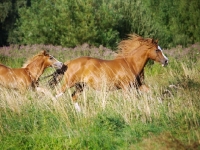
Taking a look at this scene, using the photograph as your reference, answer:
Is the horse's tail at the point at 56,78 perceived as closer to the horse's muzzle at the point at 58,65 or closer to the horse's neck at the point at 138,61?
the horse's muzzle at the point at 58,65

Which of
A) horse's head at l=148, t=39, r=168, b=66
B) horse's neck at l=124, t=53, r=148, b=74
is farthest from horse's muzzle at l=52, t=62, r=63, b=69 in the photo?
horse's head at l=148, t=39, r=168, b=66

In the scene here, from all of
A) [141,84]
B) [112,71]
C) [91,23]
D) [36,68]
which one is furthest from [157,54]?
[91,23]

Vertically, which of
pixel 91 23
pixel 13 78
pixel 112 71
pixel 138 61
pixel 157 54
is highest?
pixel 91 23

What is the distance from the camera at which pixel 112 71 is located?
10.9 metres

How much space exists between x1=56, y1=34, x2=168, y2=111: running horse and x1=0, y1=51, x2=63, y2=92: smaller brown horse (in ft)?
2.54

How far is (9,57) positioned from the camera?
20938 mm

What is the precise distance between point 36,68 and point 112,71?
9.06 feet

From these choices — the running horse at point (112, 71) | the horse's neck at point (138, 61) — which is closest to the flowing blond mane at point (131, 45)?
the running horse at point (112, 71)

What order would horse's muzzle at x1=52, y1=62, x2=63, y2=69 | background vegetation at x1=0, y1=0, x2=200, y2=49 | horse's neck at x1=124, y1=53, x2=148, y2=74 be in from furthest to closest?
background vegetation at x1=0, y1=0, x2=200, y2=49
horse's muzzle at x1=52, y1=62, x2=63, y2=69
horse's neck at x1=124, y1=53, x2=148, y2=74

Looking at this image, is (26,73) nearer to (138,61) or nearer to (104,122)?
(138,61)

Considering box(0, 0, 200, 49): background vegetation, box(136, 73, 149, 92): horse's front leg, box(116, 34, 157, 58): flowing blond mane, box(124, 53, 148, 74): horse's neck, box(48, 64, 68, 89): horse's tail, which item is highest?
box(0, 0, 200, 49): background vegetation

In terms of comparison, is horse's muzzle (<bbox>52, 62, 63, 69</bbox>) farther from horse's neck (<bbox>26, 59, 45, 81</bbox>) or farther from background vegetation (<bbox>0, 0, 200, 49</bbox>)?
background vegetation (<bbox>0, 0, 200, 49</bbox>)

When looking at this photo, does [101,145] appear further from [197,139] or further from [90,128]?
[197,139]

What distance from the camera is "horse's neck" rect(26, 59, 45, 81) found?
41.1 feet
